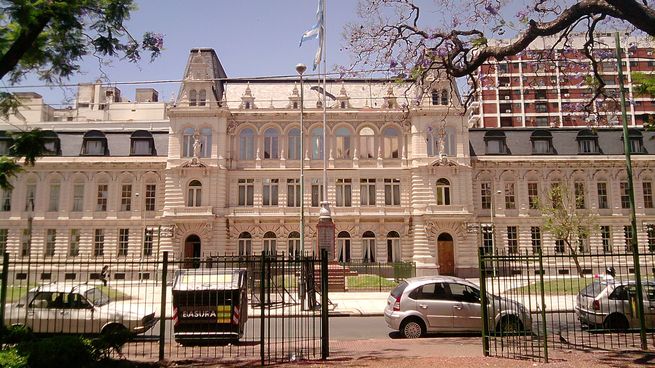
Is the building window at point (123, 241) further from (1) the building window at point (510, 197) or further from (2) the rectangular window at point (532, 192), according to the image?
(2) the rectangular window at point (532, 192)

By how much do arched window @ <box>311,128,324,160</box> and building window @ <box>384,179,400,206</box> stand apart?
6326mm

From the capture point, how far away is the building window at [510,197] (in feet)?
152

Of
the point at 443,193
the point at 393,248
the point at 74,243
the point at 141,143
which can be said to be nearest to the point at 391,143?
the point at 443,193

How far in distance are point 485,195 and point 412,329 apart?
3351cm

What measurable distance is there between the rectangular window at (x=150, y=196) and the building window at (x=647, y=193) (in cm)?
4388

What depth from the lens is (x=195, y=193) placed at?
1759 inches

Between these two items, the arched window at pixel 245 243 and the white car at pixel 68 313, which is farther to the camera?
the arched window at pixel 245 243

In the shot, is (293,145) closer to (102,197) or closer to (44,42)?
(102,197)

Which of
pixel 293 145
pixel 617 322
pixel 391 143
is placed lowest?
pixel 617 322

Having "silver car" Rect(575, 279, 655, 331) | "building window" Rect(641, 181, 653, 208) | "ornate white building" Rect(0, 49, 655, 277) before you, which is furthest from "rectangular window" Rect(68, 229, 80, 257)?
"building window" Rect(641, 181, 653, 208)

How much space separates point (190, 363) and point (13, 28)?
8.21 metres

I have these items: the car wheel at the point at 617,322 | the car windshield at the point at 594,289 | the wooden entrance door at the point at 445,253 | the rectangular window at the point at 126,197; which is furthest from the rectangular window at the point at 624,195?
the rectangular window at the point at 126,197

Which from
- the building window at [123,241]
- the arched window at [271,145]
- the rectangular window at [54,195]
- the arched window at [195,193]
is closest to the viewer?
the arched window at [195,193]

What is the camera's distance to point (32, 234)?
4581 centimetres
